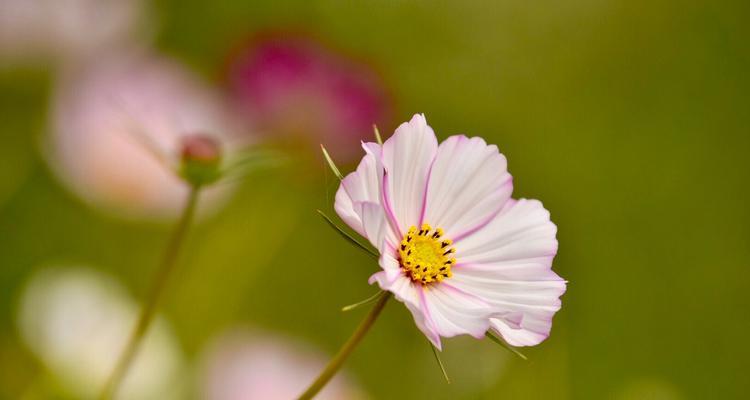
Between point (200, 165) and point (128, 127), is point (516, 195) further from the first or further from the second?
point (200, 165)

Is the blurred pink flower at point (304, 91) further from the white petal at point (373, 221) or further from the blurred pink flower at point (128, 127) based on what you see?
the white petal at point (373, 221)

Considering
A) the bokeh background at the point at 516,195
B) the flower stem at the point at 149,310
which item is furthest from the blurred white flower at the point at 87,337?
the flower stem at the point at 149,310

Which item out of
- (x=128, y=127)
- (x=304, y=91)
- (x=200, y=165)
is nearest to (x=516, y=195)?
(x=304, y=91)

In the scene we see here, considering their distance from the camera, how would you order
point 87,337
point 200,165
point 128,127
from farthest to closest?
point 128,127, point 87,337, point 200,165

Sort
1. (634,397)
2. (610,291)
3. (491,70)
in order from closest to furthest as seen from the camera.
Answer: (634,397)
(610,291)
(491,70)

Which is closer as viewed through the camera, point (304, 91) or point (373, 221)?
point (373, 221)

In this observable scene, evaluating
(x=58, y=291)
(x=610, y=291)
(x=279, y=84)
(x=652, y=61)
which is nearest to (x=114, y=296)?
(x=58, y=291)

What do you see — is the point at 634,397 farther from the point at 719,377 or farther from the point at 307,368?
the point at 719,377
